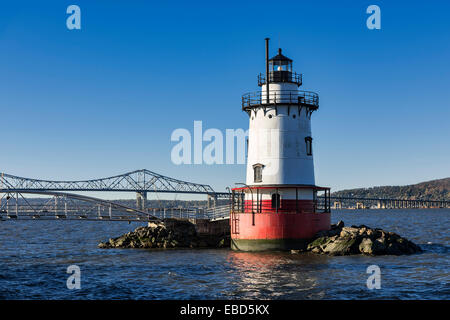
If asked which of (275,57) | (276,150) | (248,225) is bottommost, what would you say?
(248,225)

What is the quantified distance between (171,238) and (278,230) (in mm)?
9484

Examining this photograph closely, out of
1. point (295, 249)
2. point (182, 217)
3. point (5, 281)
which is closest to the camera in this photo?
point (5, 281)

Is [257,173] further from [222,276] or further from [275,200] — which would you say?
[222,276]

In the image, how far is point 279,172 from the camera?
36.5 m

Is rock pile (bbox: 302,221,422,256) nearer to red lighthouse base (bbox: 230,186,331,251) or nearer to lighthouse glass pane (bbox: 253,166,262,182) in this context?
red lighthouse base (bbox: 230,186,331,251)

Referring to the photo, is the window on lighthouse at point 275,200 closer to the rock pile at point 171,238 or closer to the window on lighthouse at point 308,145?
the window on lighthouse at point 308,145

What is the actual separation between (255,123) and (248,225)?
7.12 m

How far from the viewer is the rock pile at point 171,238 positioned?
40.3 meters

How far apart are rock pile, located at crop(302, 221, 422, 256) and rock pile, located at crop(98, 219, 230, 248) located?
27.1 ft

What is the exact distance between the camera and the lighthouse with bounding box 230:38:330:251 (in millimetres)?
35156

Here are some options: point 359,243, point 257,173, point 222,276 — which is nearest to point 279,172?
point 257,173
